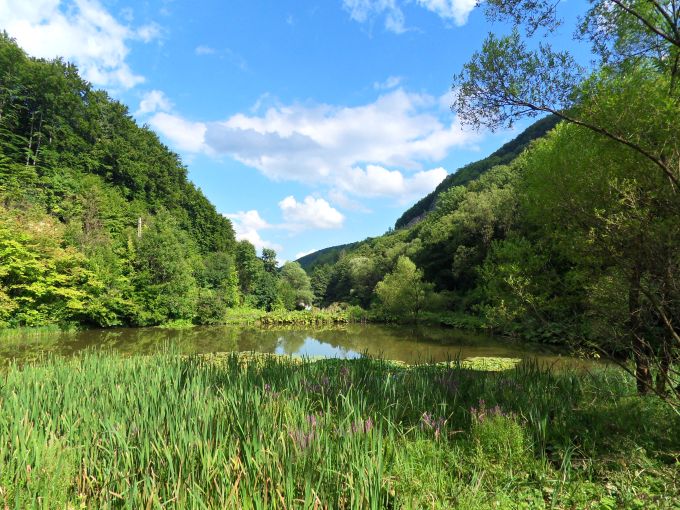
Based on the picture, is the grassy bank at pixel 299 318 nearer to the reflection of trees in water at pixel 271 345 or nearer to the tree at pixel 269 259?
the reflection of trees in water at pixel 271 345

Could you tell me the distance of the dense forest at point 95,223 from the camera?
1936 cm

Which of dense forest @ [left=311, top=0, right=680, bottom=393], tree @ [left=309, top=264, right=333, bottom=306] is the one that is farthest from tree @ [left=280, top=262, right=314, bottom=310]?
dense forest @ [left=311, top=0, right=680, bottom=393]

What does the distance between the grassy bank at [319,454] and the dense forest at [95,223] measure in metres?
18.9

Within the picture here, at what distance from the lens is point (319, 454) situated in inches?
88.6

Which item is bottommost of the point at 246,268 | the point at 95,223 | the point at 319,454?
the point at 319,454

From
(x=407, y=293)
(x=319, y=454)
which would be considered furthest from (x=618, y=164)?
(x=407, y=293)

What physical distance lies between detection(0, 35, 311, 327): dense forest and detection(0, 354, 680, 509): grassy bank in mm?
18944

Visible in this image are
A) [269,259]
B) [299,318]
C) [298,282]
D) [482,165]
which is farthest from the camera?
[482,165]

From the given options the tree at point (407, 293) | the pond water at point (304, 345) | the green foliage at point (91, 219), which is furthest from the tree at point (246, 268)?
the pond water at point (304, 345)

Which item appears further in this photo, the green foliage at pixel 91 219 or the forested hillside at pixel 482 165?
the forested hillside at pixel 482 165

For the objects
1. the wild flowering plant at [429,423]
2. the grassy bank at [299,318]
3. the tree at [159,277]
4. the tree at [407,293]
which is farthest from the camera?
the grassy bank at [299,318]

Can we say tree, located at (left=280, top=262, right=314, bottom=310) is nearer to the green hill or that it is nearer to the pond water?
the green hill

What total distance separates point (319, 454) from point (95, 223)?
101 feet

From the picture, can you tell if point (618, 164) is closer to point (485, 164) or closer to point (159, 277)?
point (159, 277)
